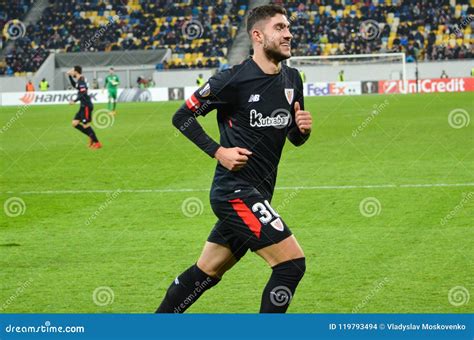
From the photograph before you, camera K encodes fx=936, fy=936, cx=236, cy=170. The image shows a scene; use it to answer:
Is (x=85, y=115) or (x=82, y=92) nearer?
(x=85, y=115)

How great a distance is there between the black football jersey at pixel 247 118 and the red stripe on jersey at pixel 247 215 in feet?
0.21

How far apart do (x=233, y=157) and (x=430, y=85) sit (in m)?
46.3

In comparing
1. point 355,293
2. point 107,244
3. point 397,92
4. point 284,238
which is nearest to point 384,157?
point 107,244

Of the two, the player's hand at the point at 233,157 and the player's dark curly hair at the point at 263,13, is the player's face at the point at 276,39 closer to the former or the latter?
the player's dark curly hair at the point at 263,13

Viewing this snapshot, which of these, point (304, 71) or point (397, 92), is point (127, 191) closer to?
point (397, 92)

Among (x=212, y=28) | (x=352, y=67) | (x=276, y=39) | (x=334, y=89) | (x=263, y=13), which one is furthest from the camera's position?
(x=212, y=28)

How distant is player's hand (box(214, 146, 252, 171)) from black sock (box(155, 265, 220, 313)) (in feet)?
2.75

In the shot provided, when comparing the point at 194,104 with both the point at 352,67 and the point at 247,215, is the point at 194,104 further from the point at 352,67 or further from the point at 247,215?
the point at 352,67

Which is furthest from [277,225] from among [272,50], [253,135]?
[272,50]

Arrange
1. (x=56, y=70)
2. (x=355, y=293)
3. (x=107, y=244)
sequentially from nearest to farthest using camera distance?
(x=355, y=293) → (x=107, y=244) → (x=56, y=70)

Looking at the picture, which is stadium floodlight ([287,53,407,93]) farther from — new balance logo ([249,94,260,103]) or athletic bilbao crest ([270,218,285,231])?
athletic bilbao crest ([270,218,285,231])

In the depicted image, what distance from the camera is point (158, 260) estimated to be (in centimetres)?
1020

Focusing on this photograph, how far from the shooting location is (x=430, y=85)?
167ft

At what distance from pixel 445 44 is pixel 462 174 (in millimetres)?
40219
